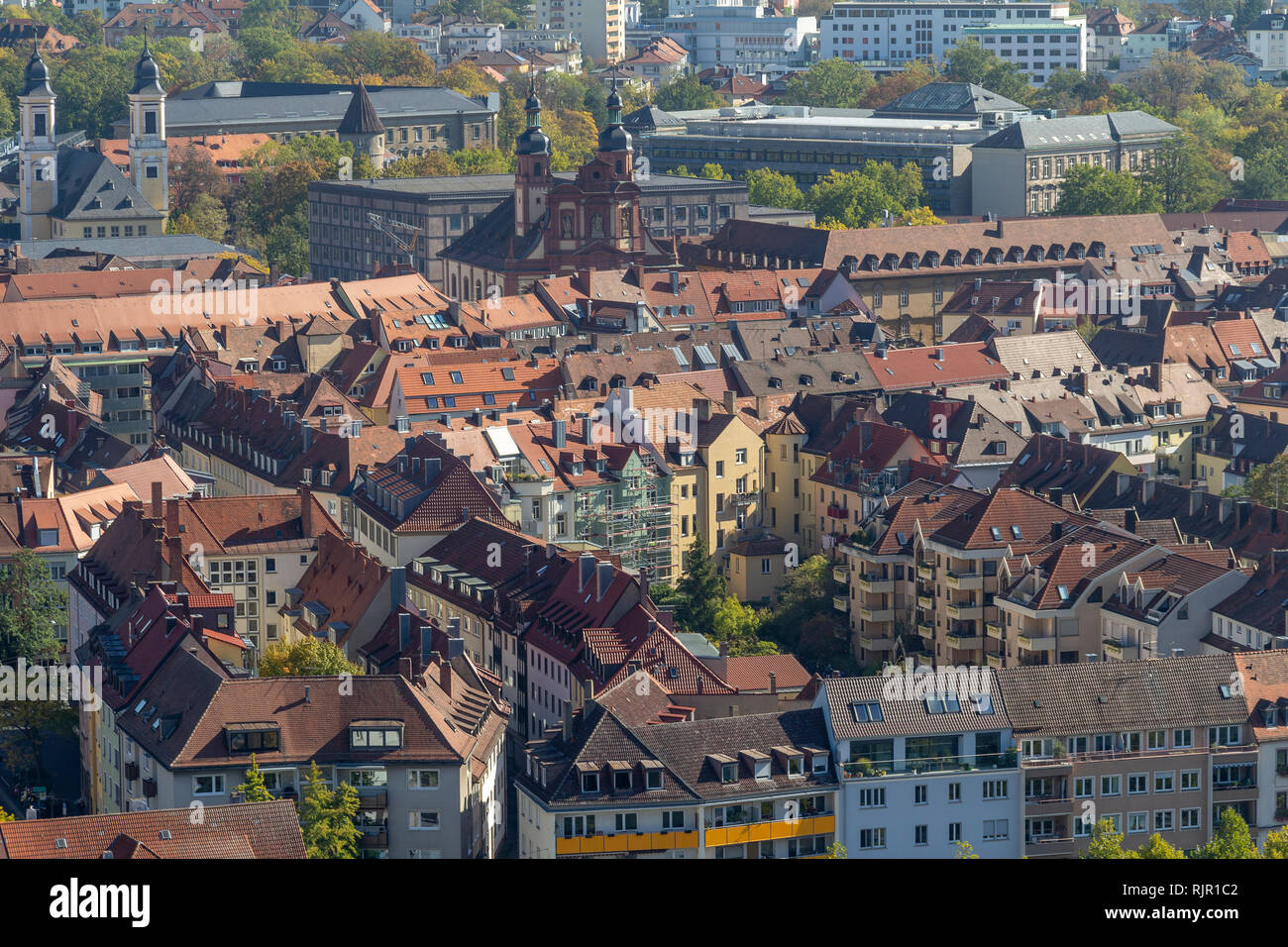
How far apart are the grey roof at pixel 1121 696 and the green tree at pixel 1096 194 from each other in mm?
94488

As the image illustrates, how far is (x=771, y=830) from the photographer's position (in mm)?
40250

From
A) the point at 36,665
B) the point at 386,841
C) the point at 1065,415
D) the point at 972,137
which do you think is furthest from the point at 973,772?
the point at 972,137

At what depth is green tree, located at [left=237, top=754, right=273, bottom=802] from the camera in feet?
129

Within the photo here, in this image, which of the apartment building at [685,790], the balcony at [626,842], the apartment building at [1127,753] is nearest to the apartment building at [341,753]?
the apartment building at [685,790]

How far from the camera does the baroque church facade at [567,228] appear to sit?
118312mm

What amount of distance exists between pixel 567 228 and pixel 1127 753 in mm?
79597

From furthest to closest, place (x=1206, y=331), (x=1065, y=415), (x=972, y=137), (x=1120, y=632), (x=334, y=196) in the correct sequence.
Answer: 1. (x=972, y=137)
2. (x=334, y=196)
3. (x=1206, y=331)
4. (x=1065, y=415)
5. (x=1120, y=632)

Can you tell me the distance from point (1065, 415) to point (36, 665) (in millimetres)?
37024

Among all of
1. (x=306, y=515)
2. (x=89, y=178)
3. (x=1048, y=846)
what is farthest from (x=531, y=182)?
(x=1048, y=846)

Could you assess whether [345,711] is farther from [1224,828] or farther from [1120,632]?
[1120,632]

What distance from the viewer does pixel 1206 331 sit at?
3713 inches

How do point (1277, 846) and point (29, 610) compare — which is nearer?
point (1277, 846)

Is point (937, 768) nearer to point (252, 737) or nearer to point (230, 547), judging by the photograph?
point (252, 737)

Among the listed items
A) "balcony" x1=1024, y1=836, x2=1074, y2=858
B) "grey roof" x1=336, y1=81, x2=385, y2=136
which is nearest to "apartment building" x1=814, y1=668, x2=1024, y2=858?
"balcony" x1=1024, y1=836, x2=1074, y2=858
